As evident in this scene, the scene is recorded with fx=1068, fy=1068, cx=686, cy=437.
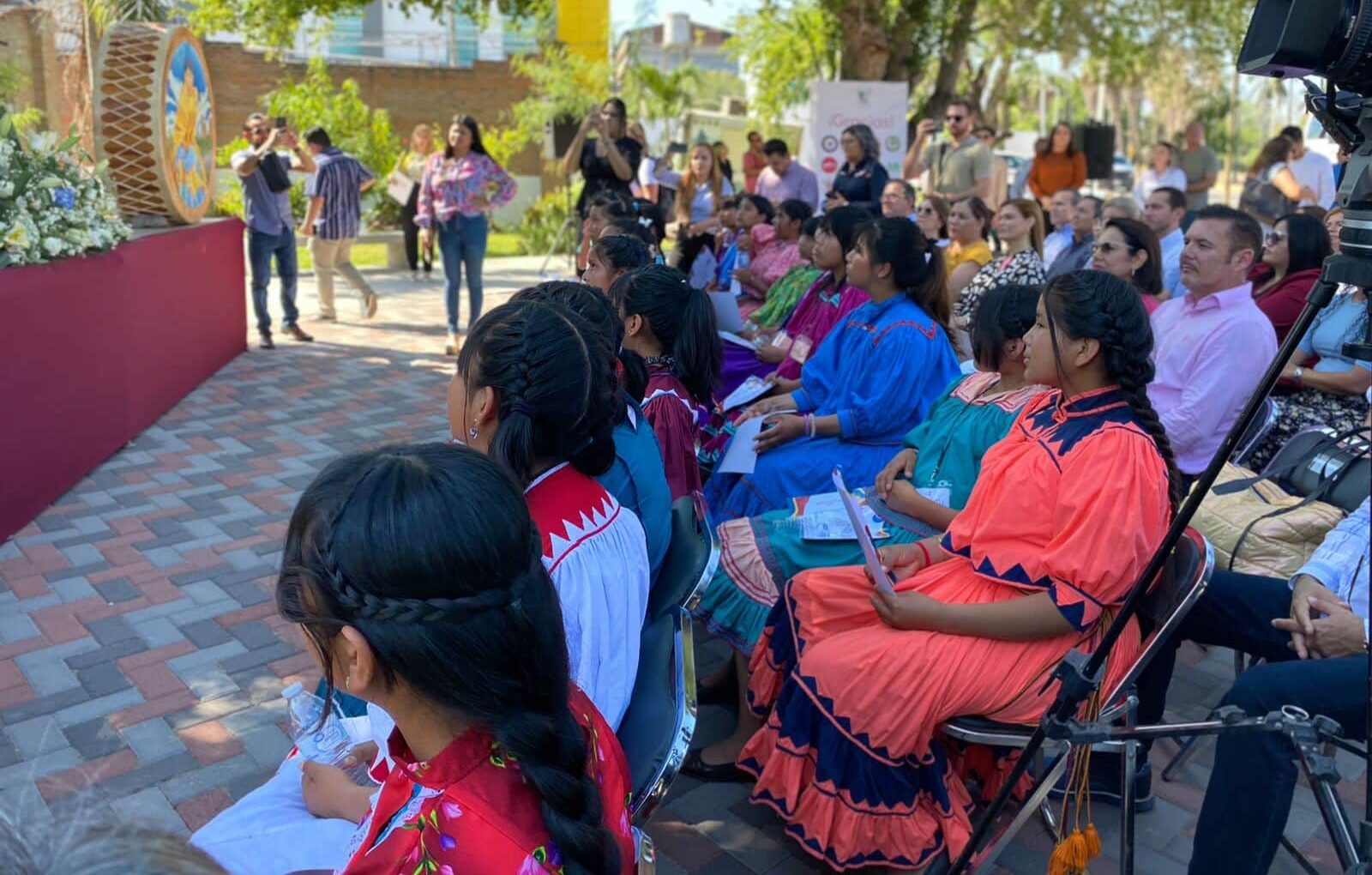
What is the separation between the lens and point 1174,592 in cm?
213

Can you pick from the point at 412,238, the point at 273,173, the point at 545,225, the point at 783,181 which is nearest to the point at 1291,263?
the point at 783,181

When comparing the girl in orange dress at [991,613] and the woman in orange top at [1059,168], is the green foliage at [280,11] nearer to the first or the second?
the woman in orange top at [1059,168]

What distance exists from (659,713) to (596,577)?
0.93 ft

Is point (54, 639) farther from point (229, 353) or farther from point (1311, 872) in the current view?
point (229, 353)

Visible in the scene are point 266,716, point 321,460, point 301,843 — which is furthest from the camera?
point 321,460

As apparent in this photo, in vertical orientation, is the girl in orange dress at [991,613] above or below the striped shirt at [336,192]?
below

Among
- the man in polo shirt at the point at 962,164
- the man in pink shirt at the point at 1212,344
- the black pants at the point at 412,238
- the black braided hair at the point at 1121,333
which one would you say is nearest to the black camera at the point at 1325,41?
the black braided hair at the point at 1121,333

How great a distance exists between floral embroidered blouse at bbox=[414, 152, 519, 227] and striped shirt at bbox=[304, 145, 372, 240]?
37.2 inches

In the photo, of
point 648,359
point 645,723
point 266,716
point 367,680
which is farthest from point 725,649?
point 367,680

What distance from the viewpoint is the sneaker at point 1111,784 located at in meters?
2.67

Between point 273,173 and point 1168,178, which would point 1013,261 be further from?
point 1168,178

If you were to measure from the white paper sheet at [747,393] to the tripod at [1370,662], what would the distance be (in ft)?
8.51

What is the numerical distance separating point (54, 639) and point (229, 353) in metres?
4.18

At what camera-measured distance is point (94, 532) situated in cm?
420
